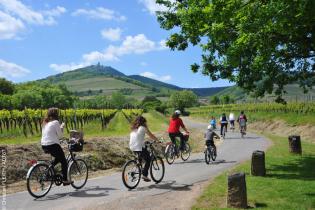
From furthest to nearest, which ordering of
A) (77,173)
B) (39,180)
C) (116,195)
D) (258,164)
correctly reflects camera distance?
(258,164) < (77,173) < (116,195) < (39,180)

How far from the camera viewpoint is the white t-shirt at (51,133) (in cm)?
1064

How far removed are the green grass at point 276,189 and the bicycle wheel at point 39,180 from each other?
3.90 meters

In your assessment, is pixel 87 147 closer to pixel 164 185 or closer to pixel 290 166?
pixel 164 185

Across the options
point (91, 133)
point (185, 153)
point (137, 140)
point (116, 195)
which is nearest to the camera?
point (116, 195)

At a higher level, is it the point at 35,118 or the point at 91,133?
the point at 35,118

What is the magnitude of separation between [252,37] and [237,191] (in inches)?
181

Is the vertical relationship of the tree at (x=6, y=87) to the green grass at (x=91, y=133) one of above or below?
above

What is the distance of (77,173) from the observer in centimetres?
1173

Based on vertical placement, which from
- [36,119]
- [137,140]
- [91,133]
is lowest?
[91,133]

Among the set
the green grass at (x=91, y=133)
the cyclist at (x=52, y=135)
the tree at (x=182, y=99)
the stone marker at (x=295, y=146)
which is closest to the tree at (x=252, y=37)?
the stone marker at (x=295, y=146)

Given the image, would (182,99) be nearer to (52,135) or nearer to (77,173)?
(77,173)

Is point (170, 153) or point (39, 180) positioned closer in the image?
point (39, 180)

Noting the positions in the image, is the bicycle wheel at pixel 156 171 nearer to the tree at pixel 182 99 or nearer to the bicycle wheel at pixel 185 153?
the bicycle wheel at pixel 185 153

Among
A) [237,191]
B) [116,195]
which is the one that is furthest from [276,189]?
[116,195]
